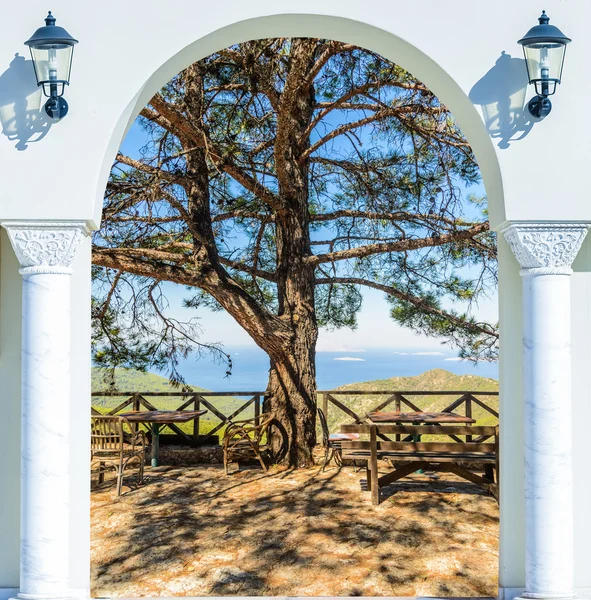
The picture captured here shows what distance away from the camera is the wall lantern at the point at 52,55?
322 centimetres

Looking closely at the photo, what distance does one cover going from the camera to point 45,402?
133 inches

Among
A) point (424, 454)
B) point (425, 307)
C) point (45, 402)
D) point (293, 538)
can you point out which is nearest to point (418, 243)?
point (425, 307)

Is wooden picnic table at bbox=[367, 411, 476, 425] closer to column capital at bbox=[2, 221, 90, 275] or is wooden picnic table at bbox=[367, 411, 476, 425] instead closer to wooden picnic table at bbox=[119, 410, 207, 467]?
wooden picnic table at bbox=[119, 410, 207, 467]

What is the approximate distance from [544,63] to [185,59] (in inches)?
78.5

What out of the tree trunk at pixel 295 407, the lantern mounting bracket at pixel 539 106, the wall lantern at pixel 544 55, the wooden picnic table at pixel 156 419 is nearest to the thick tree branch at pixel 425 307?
the tree trunk at pixel 295 407

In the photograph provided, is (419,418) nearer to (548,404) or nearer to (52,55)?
(548,404)

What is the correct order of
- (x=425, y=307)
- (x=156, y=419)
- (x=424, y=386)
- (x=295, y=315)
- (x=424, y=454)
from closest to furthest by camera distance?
1. (x=424, y=454)
2. (x=156, y=419)
3. (x=295, y=315)
4. (x=425, y=307)
5. (x=424, y=386)

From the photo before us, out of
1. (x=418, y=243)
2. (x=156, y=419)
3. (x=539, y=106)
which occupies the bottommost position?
(x=156, y=419)

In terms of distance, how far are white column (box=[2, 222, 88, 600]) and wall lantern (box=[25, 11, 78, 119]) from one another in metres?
0.73

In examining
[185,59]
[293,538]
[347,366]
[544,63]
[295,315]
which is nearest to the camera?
[544,63]

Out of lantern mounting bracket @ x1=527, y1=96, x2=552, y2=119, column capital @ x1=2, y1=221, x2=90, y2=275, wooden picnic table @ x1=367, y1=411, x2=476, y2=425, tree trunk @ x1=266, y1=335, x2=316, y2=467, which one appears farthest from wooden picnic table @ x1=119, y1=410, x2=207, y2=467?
lantern mounting bracket @ x1=527, y1=96, x2=552, y2=119

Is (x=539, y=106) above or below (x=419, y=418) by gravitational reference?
above

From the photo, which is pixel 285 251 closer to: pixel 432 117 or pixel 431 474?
pixel 432 117

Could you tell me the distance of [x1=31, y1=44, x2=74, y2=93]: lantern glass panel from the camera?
3.29 meters
